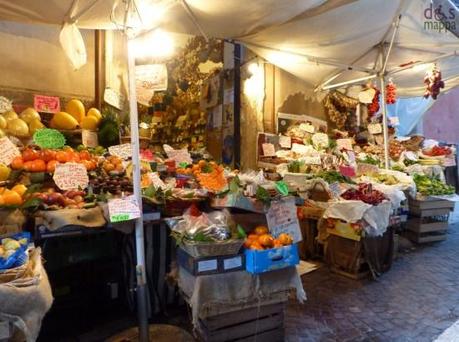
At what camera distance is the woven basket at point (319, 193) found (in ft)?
15.0

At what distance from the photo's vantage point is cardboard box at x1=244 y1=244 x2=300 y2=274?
249 centimetres

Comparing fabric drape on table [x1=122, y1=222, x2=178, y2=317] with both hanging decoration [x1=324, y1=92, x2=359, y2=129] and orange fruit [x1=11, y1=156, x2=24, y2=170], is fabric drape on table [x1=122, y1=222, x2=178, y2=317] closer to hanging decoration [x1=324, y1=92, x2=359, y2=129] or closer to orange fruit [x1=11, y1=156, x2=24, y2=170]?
orange fruit [x1=11, y1=156, x2=24, y2=170]

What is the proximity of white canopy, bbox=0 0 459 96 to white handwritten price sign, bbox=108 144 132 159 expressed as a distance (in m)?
1.17

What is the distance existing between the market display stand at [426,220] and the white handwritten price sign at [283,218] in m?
3.68

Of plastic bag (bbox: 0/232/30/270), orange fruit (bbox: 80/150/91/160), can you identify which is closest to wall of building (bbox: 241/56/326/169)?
orange fruit (bbox: 80/150/91/160)

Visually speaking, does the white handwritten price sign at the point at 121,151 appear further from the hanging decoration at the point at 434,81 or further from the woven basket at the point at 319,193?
the hanging decoration at the point at 434,81

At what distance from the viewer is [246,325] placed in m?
2.63

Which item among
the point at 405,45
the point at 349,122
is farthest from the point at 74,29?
the point at 349,122

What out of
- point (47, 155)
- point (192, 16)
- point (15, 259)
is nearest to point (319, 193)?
point (192, 16)

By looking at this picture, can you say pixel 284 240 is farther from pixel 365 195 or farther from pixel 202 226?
pixel 365 195

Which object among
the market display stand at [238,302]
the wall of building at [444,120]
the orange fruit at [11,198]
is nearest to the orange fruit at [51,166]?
the orange fruit at [11,198]

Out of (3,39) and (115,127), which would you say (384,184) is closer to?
(115,127)

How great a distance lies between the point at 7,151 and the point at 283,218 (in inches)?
98.9

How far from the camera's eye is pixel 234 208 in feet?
9.78
